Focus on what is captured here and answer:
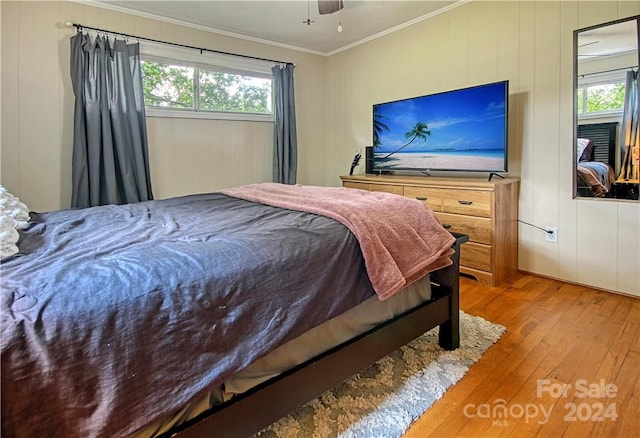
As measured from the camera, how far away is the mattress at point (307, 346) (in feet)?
3.43

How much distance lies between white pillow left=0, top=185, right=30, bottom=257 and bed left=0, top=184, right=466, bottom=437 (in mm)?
46

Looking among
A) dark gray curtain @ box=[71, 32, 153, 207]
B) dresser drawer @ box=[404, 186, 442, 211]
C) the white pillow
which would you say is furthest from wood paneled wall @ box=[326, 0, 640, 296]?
the white pillow

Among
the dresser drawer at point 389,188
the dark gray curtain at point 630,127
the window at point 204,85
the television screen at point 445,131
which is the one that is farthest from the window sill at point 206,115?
the dark gray curtain at point 630,127

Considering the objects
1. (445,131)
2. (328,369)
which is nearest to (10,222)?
(328,369)

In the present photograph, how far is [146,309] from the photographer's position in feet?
2.97

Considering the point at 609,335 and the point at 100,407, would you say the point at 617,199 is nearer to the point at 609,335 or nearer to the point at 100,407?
the point at 609,335

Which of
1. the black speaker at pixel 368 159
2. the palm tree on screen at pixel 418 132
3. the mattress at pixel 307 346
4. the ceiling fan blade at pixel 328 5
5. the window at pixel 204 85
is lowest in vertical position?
the mattress at pixel 307 346

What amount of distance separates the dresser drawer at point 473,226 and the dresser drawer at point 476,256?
48mm

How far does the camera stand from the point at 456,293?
1.93 metres

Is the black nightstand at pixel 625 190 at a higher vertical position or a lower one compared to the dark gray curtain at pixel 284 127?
lower

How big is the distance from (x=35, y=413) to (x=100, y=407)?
0.38 feet

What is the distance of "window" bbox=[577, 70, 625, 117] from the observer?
253cm

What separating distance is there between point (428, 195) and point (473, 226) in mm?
464

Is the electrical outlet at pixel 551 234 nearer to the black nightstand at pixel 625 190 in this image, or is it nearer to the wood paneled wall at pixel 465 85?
the wood paneled wall at pixel 465 85
